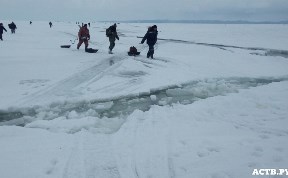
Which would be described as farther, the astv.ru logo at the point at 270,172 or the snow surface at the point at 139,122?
the snow surface at the point at 139,122

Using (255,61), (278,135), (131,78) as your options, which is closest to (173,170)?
(278,135)

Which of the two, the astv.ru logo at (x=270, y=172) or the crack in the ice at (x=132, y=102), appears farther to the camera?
the crack in the ice at (x=132, y=102)

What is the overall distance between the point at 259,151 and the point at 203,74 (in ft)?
21.8

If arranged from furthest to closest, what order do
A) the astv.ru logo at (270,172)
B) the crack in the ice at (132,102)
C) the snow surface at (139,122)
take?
the crack in the ice at (132,102) < the snow surface at (139,122) < the astv.ru logo at (270,172)

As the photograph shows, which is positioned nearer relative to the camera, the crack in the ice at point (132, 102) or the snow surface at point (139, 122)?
the snow surface at point (139, 122)

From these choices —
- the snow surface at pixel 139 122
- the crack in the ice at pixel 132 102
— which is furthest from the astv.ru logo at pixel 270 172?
the crack in the ice at pixel 132 102

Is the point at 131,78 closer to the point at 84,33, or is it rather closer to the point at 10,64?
the point at 10,64

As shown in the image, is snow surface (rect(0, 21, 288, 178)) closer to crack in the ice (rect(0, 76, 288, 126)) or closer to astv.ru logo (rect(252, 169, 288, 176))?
crack in the ice (rect(0, 76, 288, 126))

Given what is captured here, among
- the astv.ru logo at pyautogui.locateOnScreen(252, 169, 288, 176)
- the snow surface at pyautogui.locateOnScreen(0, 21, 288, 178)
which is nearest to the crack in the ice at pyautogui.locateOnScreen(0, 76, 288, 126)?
the snow surface at pyautogui.locateOnScreen(0, 21, 288, 178)

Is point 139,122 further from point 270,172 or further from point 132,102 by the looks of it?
point 270,172

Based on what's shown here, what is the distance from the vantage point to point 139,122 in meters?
6.18

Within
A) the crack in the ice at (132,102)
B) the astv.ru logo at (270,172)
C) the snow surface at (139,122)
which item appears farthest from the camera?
the crack in the ice at (132,102)

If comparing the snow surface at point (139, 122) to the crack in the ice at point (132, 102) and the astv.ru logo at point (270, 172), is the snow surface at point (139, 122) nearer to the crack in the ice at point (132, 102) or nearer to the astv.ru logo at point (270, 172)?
the crack in the ice at point (132, 102)

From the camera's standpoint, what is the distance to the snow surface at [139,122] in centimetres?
Answer: 438
